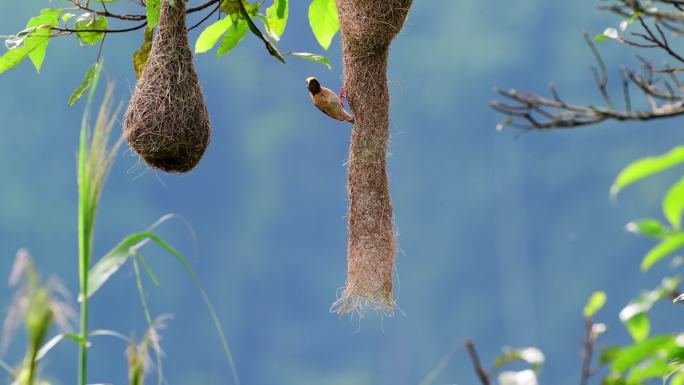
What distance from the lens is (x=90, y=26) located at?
7.44 ft

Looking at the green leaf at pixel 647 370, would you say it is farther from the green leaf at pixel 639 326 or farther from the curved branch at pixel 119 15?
the curved branch at pixel 119 15

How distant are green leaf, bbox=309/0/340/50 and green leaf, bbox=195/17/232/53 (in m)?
0.24

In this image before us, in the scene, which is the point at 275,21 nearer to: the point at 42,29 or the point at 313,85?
the point at 313,85

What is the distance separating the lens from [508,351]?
67 centimetres

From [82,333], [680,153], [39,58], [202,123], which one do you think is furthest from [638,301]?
[39,58]

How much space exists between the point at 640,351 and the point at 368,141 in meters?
1.75

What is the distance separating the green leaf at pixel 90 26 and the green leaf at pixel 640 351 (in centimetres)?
193

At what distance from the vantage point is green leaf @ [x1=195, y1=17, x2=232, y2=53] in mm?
2275

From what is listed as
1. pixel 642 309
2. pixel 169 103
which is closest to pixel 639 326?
pixel 642 309

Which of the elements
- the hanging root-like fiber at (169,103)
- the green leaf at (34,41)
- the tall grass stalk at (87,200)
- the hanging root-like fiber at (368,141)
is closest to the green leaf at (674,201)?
the tall grass stalk at (87,200)

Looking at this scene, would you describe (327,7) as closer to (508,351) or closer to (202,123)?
(202,123)

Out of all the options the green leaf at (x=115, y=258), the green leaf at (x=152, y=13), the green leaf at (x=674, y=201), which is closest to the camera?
the green leaf at (x=674, y=201)

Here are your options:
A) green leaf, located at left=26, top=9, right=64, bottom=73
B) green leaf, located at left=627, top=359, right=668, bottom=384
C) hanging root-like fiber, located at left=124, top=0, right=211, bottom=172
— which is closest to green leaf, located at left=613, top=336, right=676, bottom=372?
green leaf, located at left=627, top=359, right=668, bottom=384

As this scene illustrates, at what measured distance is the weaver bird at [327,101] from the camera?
2.34 m
